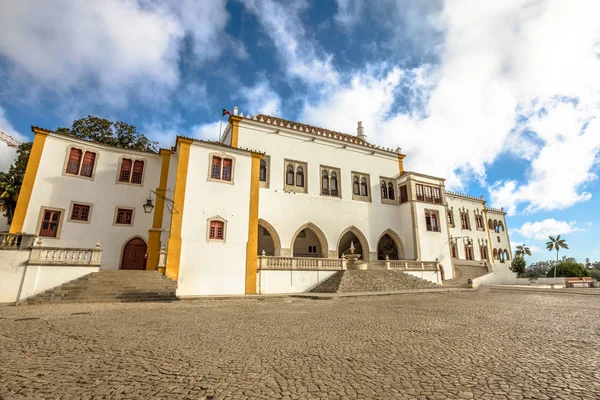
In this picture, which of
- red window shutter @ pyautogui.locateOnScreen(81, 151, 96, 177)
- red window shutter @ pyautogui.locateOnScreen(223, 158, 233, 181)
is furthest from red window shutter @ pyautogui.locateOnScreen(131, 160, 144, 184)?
red window shutter @ pyautogui.locateOnScreen(223, 158, 233, 181)

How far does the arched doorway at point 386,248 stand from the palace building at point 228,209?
165 mm

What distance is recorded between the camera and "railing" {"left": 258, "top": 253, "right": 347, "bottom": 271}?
1664 centimetres

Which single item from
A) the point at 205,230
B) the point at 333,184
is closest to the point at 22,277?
the point at 205,230

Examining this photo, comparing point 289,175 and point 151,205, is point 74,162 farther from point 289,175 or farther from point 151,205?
point 289,175

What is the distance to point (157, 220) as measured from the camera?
17.4 metres

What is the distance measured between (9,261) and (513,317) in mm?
17219

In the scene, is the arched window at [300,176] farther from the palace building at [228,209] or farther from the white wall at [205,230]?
the white wall at [205,230]

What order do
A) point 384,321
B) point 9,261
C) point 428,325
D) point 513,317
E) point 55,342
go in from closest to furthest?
1. point 55,342
2. point 428,325
3. point 384,321
4. point 513,317
5. point 9,261

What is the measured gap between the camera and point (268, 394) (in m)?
2.83

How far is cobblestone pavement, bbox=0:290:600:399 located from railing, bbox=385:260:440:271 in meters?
14.7

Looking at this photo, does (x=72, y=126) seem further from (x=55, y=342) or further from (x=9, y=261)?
(x=55, y=342)

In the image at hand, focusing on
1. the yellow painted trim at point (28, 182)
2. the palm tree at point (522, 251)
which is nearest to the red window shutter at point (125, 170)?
the yellow painted trim at point (28, 182)

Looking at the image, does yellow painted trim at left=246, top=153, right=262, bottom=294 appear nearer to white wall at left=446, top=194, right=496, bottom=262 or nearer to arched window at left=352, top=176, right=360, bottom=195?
arched window at left=352, top=176, right=360, bottom=195

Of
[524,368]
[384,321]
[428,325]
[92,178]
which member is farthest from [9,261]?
[524,368]
